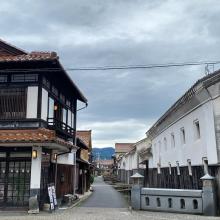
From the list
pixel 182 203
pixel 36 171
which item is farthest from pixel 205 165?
pixel 36 171

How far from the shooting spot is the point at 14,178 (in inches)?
711

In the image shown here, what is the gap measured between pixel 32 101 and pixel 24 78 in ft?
4.73

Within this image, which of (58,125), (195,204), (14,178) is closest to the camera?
(195,204)

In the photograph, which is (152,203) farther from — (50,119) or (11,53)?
(11,53)

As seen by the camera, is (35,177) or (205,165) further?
(35,177)

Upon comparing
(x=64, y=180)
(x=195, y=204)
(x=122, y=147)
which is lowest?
(x=195, y=204)

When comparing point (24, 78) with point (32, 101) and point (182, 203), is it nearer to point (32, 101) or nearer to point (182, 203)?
point (32, 101)

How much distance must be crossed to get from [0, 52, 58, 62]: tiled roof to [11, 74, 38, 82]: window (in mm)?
1000

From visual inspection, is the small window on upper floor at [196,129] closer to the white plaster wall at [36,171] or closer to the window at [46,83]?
the white plaster wall at [36,171]

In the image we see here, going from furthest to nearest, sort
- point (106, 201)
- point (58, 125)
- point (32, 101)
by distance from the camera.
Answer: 1. point (106, 201)
2. point (58, 125)
3. point (32, 101)

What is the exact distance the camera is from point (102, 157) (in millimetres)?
153125

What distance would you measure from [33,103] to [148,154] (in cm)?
1936

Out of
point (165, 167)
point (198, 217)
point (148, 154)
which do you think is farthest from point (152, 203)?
point (148, 154)

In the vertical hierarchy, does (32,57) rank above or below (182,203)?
above
